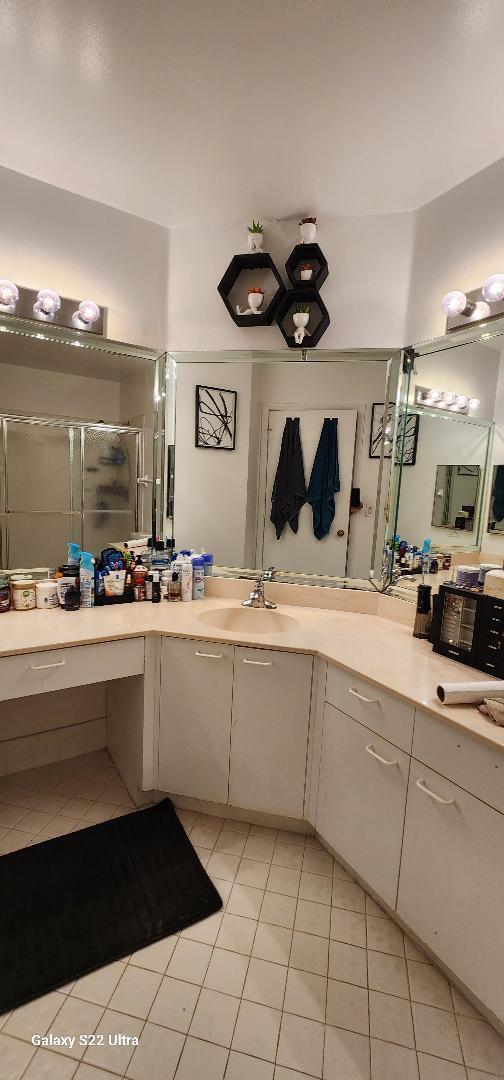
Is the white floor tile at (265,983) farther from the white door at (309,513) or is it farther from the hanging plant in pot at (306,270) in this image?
the hanging plant in pot at (306,270)

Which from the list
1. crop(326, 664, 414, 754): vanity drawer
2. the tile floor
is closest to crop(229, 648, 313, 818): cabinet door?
crop(326, 664, 414, 754): vanity drawer

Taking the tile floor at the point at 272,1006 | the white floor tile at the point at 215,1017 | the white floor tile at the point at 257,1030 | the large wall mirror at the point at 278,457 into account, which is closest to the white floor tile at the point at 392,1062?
the tile floor at the point at 272,1006

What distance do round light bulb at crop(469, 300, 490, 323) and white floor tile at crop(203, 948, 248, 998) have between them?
2165 mm

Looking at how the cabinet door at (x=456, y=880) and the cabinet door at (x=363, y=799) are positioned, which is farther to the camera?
the cabinet door at (x=363, y=799)

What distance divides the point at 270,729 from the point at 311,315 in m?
1.71

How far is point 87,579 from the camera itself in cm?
195

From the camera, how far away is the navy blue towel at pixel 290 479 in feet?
6.89

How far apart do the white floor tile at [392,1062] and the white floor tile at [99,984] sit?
0.67 meters

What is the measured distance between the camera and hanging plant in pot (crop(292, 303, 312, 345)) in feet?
6.48

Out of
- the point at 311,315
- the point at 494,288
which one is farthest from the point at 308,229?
the point at 494,288

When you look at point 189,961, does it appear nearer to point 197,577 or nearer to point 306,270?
point 197,577

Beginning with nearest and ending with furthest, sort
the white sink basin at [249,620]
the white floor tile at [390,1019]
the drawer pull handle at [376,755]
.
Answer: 1. the white floor tile at [390,1019]
2. the drawer pull handle at [376,755]
3. the white sink basin at [249,620]

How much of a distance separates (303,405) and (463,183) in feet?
3.16

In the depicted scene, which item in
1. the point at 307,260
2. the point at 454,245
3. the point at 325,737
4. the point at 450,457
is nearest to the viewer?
the point at 325,737
